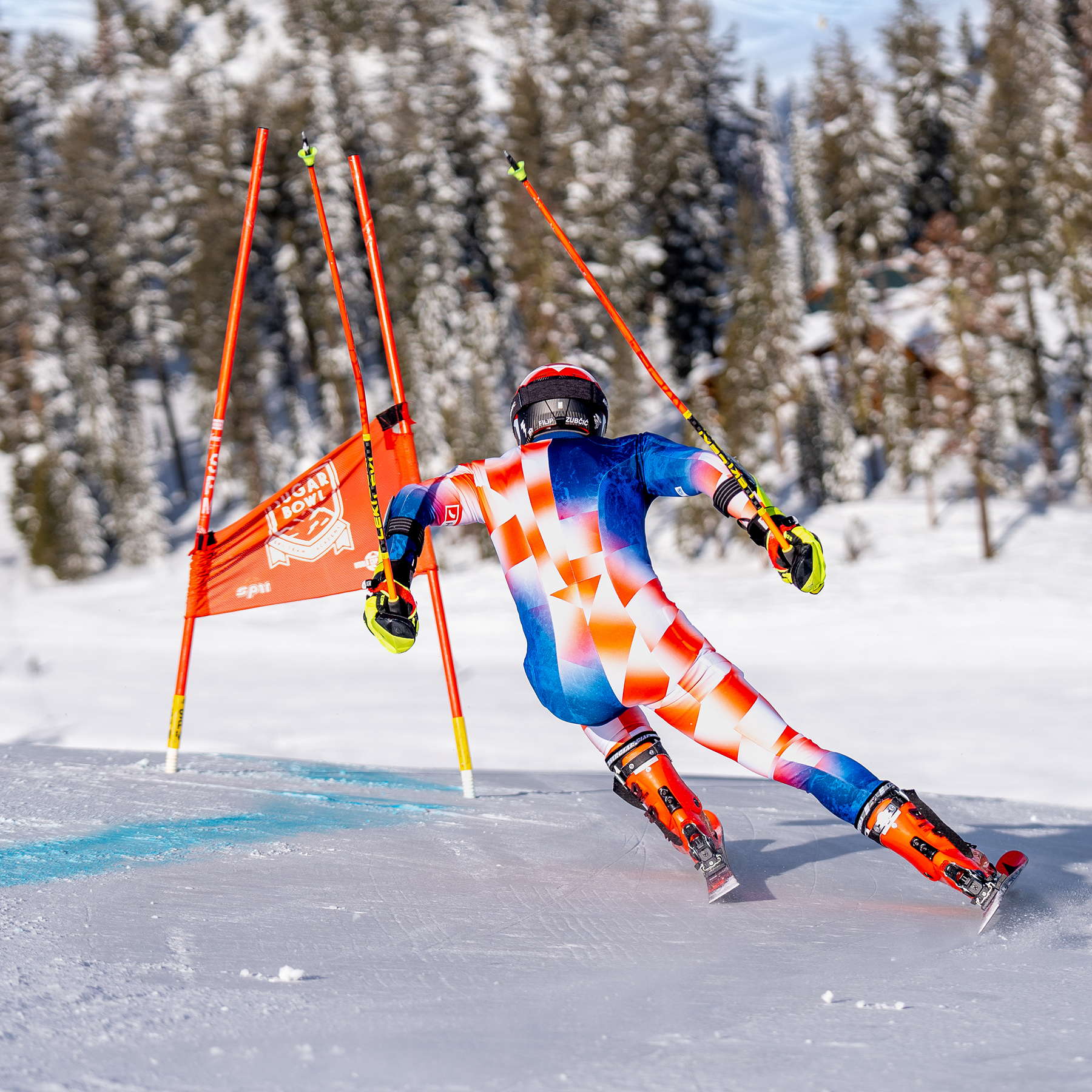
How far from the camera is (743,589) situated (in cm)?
2217

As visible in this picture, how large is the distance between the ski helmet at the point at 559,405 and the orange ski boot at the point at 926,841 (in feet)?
5.19

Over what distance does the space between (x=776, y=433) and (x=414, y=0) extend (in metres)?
32.3

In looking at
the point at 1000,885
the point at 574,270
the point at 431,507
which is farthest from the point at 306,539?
the point at 574,270

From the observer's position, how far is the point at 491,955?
9.40 feet

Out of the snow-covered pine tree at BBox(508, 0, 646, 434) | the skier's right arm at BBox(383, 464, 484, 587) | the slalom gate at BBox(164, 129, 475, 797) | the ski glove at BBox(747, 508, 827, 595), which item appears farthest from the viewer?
the snow-covered pine tree at BBox(508, 0, 646, 434)

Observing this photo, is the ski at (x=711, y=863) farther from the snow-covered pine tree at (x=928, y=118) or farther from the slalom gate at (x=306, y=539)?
the snow-covered pine tree at (x=928, y=118)

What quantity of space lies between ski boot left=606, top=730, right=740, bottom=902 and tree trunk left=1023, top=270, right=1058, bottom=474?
35.8 metres

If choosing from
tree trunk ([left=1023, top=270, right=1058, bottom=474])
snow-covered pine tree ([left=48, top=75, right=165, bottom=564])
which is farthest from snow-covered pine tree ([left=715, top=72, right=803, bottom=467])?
snow-covered pine tree ([left=48, top=75, right=165, bottom=564])

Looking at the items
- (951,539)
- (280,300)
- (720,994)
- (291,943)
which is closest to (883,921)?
(720,994)

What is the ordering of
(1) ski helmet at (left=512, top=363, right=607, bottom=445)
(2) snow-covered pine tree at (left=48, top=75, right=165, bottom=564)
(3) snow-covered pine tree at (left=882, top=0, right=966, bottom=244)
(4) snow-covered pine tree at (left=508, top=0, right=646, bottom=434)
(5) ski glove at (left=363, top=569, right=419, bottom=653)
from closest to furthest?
(5) ski glove at (left=363, top=569, right=419, bottom=653) → (1) ski helmet at (left=512, top=363, right=607, bottom=445) → (4) snow-covered pine tree at (left=508, top=0, right=646, bottom=434) → (2) snow-covered pine tree at (left=48, top=75, right=165, bottom=564) → (3) snow-covered pine tree at (left=882, top=0, right=966, bottom=244)

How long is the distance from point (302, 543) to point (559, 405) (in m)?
1.98

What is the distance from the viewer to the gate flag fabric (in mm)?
5453

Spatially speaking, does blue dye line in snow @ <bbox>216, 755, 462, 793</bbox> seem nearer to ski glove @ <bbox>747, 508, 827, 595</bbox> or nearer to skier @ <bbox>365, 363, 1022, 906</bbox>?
skier @ <bbox>365, 363, 1022, 906</bbox>

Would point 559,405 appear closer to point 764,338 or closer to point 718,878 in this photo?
point 718,878
